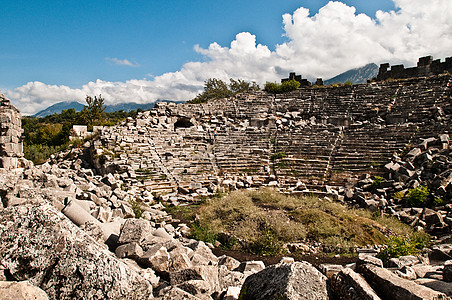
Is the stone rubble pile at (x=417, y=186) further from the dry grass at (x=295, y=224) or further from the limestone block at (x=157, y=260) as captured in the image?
the limestone block at (x=157, y=260)

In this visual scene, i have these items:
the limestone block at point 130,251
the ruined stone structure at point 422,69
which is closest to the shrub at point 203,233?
the limestone block at point 130,251

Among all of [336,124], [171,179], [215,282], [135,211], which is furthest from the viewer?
[336,124]

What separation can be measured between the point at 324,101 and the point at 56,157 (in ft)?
63.4

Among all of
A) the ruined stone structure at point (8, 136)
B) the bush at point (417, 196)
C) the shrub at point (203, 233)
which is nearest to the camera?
the shrub at point (203, 233)

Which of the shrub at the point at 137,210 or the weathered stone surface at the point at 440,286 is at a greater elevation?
the weathered stone surface at the point at 440,286

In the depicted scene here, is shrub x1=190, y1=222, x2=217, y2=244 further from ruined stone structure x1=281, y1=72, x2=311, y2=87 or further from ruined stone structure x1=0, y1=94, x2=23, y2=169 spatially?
ruined stone structure x1=281, y1=72, x2=311, y2=87

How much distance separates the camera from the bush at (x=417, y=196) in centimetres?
985

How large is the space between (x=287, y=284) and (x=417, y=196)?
9452 mm

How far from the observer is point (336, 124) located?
1942 centimetres

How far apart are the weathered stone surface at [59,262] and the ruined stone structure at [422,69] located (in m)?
27.9

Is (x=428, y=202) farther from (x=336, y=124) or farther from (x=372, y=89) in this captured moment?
(x=372, y=89)

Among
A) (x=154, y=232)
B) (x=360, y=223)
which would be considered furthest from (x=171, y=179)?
(x=360, y=223)

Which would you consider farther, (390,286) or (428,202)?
(428,202)

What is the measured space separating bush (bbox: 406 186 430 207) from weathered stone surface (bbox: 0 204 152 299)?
402 inches
